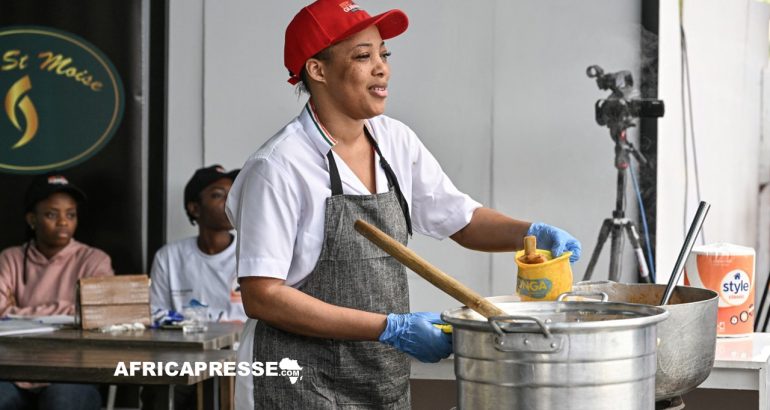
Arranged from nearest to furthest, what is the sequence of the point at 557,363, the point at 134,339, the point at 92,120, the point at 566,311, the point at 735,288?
the point at 557,363 < the point at 566,311 < the point at 735,288 < the point at 134,339 < the point at 92,120

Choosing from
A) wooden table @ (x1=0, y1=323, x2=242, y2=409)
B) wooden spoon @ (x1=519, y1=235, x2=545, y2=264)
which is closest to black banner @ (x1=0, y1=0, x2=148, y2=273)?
wooden table @ (x1=0, y1=323, x2=242, y2=409)

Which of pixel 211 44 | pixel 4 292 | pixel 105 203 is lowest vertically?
pixel 4 292

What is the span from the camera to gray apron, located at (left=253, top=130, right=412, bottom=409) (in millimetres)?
2197

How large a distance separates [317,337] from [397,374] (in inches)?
8.3

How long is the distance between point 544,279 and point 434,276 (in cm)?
27

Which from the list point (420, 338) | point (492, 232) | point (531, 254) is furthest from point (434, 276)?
point (492, 232)

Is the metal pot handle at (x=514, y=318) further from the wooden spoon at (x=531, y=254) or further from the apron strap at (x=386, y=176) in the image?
the apron strap at (x=386, y=176)

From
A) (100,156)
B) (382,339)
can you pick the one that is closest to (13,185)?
(100,156)

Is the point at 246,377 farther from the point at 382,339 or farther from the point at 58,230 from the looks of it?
the point at 58,230

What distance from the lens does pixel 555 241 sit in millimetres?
2270

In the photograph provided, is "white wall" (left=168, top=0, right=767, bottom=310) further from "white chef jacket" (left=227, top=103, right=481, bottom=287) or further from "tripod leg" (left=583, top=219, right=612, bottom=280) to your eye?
"white chef jacket" (left=227, top=103, right=481, bottom=287)

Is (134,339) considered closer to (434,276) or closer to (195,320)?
(195,320)

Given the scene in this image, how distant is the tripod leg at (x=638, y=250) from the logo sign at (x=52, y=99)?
263 centimetres

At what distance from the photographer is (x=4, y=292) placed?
182 inches
